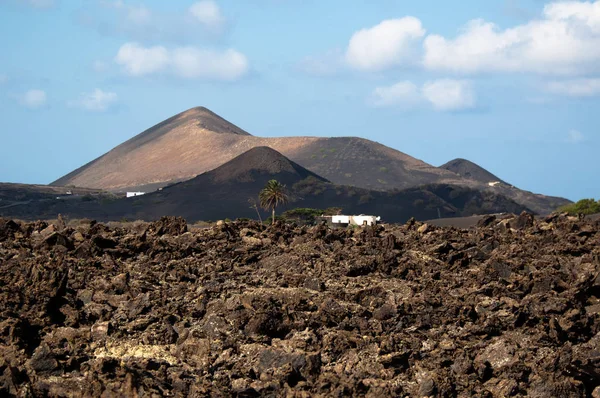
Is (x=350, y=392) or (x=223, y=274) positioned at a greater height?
(x=223, y=274)

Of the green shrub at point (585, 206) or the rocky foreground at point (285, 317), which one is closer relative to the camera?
the rocky foreground at point (285, 317)

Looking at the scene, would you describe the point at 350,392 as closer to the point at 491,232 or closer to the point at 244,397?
the point at 244,397

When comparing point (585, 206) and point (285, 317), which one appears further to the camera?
point (585, 206)

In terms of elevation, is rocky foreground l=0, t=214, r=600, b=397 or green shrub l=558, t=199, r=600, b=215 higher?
green shrub l=558, t=199, r=600, b=215

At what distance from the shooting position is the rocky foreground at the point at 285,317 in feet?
79.2

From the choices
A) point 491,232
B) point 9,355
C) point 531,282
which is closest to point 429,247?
point 531,282

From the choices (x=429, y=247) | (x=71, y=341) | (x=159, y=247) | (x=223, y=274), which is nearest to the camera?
(x=71, y=341)

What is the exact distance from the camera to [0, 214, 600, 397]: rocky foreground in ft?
79.2

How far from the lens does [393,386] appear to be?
24.2 m

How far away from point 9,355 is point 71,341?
235 centimetres

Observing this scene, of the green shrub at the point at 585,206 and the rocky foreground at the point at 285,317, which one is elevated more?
the green shrub at the point at 585,206

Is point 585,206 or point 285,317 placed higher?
point 585,206

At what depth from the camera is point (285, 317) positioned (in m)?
27.7

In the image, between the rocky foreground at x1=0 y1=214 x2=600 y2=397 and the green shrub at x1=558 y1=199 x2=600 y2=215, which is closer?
the rocky foreground at x1=0 y1=214 x2=600 y2=397
